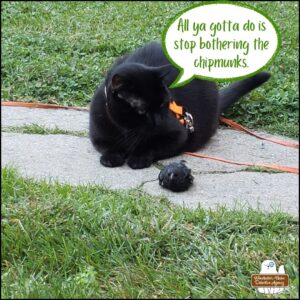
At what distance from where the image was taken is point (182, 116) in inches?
93.2

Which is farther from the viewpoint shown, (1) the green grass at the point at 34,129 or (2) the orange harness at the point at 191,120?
(1) the green grass at the point at 34,129

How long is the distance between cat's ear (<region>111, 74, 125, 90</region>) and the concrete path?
31 centimetres

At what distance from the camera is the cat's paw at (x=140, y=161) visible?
7.21 ft

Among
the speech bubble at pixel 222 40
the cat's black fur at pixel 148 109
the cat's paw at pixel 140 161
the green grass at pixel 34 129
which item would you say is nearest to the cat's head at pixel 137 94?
the cat's black fur at pixel 148 109

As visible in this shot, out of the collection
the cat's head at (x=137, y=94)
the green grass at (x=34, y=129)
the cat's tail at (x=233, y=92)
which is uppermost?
the cat's head at (x=137, y=94)

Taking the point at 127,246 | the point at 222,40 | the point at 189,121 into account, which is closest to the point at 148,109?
the point at 189,121

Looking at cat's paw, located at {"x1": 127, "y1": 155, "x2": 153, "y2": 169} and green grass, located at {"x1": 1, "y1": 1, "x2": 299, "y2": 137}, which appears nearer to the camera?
cat's paw, located at {"x1": 127, "y1": 155, "x2": 153, "y2": 169}

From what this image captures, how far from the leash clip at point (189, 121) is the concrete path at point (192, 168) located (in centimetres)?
10

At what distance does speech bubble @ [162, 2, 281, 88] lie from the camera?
1.29 meters

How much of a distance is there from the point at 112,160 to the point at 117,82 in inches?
12.7

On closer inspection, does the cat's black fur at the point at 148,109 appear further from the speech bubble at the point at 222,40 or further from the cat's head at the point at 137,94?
the speech bubble at the point at 222,40

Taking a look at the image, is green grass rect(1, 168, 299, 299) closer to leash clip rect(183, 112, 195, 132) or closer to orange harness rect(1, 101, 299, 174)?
orange harness rect(1, 101, 299, 174)

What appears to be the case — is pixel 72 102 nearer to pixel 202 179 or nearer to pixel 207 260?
pixel 202 179

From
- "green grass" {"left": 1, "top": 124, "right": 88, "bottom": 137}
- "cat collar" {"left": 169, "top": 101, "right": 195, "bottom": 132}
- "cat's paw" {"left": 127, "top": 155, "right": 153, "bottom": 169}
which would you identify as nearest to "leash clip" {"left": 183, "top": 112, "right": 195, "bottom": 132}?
"cat collar" {"left": 169, "top": 101, "right": 195, "bottom": 132}
